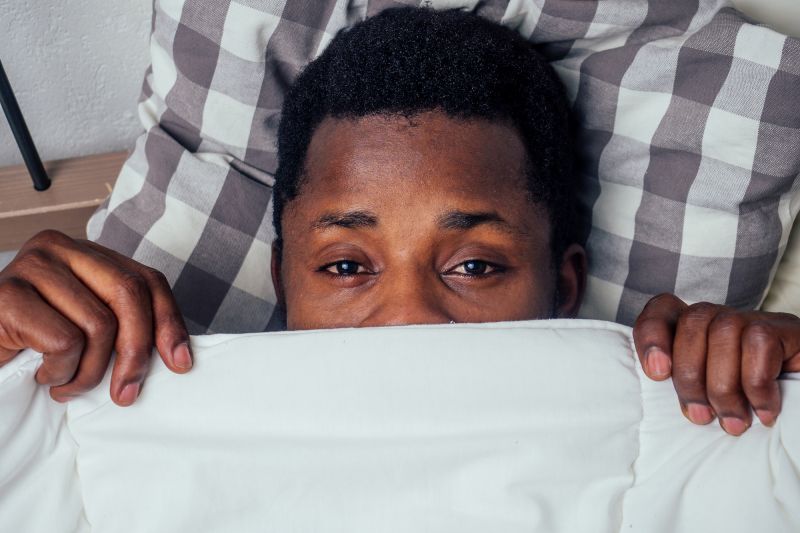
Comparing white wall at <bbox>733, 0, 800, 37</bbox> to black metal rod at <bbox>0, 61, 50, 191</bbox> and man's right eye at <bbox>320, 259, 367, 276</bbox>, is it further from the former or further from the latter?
black metal rod at <bbox>0, 61, 50, 191</bbox>

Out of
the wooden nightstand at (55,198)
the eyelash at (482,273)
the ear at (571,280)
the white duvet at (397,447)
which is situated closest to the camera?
the white duvet at (397,447)

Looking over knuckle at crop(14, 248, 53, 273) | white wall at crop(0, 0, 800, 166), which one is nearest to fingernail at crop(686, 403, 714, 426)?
knuckle at crop(14, 248, 53, 273)

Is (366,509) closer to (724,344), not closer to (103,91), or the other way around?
(724,344)

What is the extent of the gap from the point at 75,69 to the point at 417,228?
0.77 m

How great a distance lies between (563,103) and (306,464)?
0.60 m

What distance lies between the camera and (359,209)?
0.84 metres

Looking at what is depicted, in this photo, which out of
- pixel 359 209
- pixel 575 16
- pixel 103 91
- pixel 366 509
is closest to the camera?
pixel 366 509

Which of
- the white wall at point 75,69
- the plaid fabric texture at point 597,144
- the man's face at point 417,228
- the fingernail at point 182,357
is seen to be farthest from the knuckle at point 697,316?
the white wall at point 75,69

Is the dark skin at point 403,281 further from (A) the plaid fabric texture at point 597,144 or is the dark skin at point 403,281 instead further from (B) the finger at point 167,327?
(A) the plaid fabric texture at point 597,144

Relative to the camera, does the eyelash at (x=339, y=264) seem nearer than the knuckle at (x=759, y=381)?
No

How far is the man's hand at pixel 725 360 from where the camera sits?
0.65 m

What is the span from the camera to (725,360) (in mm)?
656

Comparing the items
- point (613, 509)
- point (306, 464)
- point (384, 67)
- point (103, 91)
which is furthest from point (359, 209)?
point (103, 91)

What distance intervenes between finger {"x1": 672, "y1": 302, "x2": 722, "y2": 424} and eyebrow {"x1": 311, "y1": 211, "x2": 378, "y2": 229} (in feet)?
1.11
